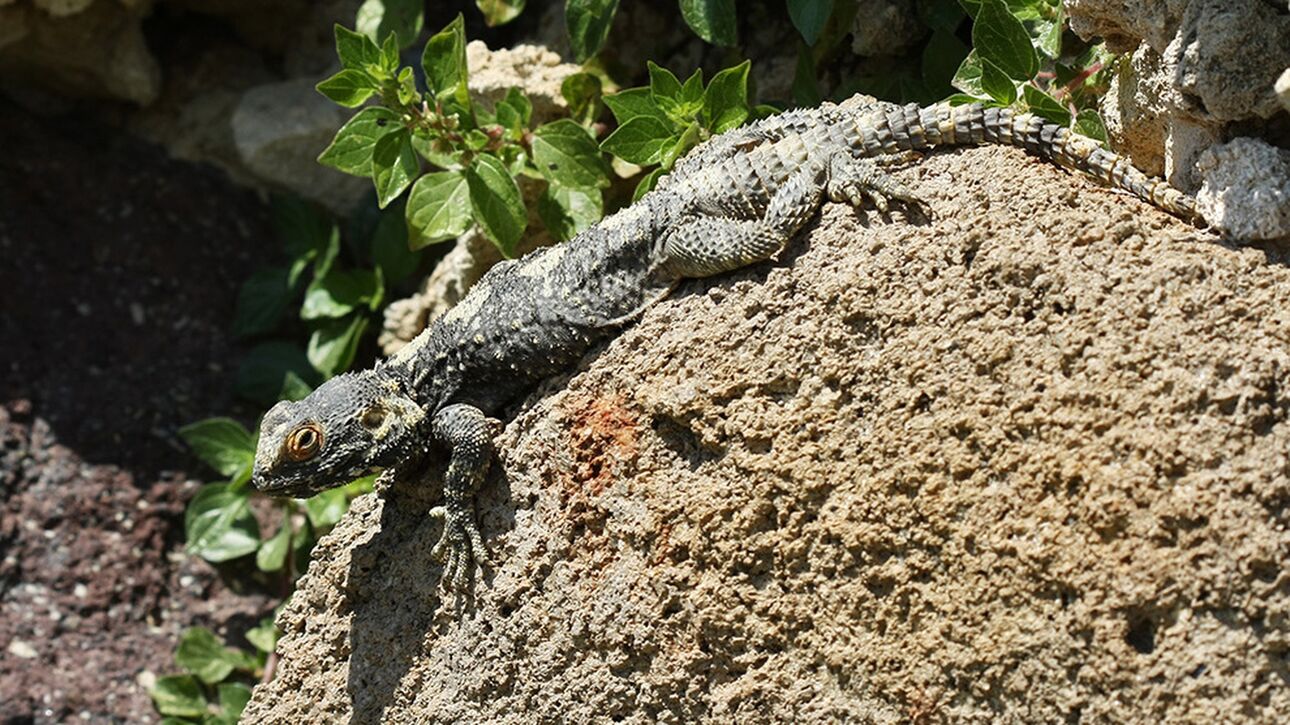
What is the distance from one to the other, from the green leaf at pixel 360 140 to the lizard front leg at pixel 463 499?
1.35m

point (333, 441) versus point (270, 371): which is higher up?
point (333, 441)

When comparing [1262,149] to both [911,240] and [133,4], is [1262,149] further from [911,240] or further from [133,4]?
[133,4]

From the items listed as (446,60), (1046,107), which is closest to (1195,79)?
(1046,107)

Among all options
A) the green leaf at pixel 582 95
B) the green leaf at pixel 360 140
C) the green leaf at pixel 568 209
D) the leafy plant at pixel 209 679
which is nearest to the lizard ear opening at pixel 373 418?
the green leaf at pixel 360 140

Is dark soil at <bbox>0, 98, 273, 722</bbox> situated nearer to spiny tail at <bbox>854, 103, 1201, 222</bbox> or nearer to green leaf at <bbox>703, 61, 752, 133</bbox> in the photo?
green leaf at <bbox>703, 61, 752, 133</bbox>

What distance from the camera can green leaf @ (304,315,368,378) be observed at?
23.5 feet

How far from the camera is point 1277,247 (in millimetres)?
3721

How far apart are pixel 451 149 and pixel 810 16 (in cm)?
163

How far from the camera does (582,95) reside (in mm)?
6191

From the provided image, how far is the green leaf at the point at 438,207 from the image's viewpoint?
18.5 ft

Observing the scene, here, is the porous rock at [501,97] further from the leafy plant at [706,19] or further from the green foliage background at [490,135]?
the leafy plant at [706,19]

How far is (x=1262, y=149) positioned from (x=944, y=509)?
4.47ft

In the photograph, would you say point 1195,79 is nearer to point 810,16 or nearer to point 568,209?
point 810,16

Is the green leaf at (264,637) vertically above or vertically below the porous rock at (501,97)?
below
